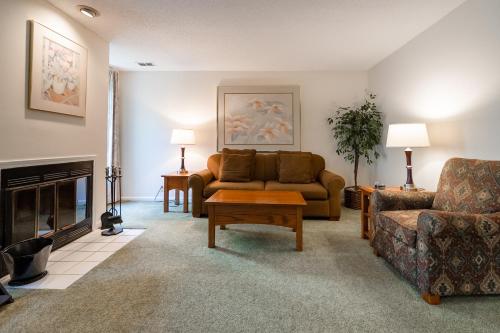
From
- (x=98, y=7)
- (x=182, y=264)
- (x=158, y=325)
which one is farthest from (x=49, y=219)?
(x=98, y=7)

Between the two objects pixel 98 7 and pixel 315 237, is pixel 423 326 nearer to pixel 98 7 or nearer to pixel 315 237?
pixel 315 237

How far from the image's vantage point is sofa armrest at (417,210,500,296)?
1.50 metres

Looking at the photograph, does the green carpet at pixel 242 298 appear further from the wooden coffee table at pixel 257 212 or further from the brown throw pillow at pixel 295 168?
the brown throw pillow at pixel 295 168

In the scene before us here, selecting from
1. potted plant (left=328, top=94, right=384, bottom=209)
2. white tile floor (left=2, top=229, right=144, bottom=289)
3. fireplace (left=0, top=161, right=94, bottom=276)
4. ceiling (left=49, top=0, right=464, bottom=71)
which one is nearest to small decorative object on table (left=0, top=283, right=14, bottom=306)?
white tile floor (left=2, top=229, right=144, bottom=289)

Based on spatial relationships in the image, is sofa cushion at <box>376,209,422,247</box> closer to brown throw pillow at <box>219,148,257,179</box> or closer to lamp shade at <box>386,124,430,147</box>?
lamp shade at <box>386,124,430,147</box>

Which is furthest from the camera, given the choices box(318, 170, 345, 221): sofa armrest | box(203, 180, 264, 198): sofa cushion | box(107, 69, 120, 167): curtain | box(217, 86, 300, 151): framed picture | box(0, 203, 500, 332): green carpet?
box(217, 86, 300, 151): framed picture

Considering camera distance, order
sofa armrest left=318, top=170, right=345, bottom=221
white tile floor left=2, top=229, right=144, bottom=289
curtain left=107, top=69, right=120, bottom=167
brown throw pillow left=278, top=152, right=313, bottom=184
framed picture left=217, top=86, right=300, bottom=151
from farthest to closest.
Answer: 1. framed picture left=217, top=86, right=300, bottom=151
2. curtain left=107, top=69, right=120, bottom=167
3. brown throw pillow left=278, top=152, right=313, bottom=184
4. sofa armrest left=318, top=170, right=345, bottom=221
5. white tile floor left=2, top=229, right=144, bottom=289

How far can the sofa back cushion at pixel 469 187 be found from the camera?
68.1 inches

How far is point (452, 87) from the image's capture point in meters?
2.48

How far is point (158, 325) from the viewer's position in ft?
4.50

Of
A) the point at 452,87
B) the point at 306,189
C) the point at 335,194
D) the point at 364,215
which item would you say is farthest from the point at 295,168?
the point at 452,87

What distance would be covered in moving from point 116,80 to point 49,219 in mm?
2816

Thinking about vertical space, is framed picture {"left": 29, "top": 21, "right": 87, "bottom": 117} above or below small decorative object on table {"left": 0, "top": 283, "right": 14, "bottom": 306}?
above

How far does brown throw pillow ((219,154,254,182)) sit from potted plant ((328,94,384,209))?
1.63 m
